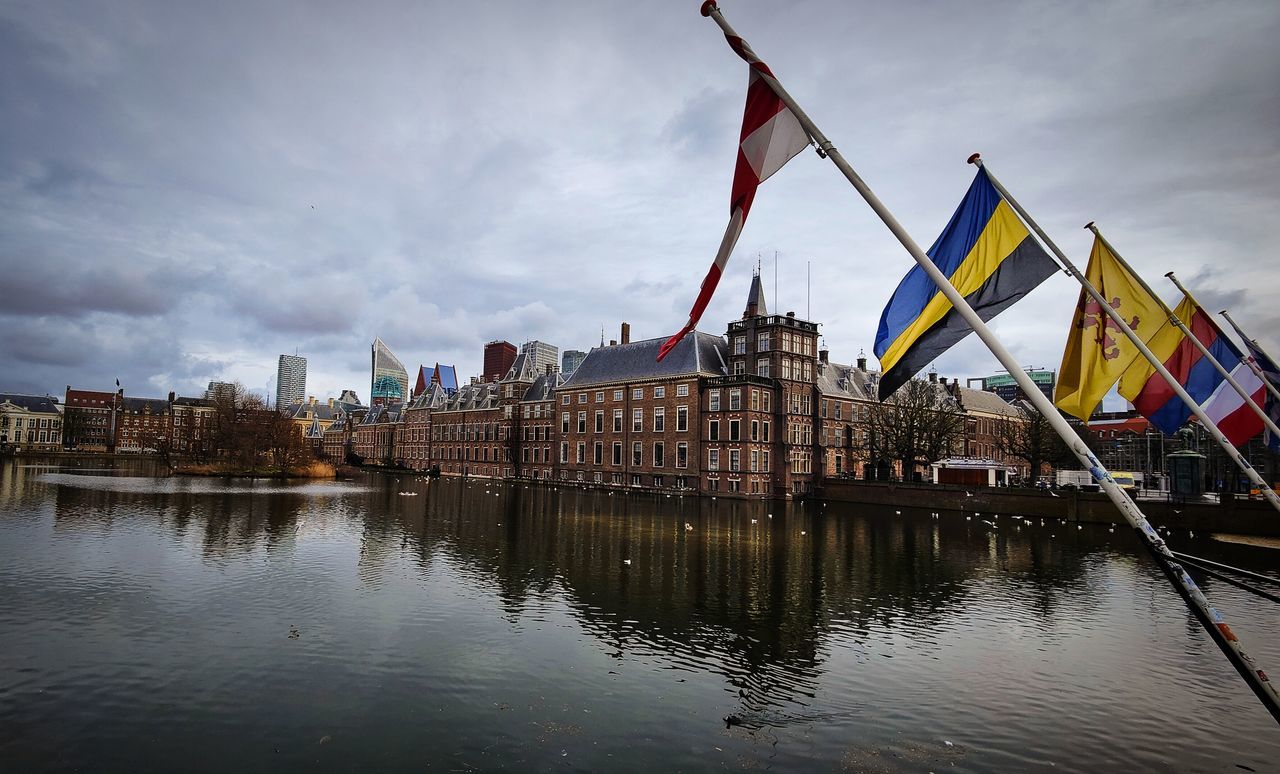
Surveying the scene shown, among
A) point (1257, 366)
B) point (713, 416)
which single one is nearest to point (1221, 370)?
point (1257, 366)

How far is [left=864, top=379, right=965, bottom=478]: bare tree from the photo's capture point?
6569cm

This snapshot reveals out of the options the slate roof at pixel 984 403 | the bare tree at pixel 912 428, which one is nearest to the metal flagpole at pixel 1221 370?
the bare tree at pixel 912 428

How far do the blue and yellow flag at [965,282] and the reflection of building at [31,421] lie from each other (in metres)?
204

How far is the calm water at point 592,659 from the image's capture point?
433 inches

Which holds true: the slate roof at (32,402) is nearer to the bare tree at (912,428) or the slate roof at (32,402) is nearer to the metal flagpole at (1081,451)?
the bare tree at (912,428)

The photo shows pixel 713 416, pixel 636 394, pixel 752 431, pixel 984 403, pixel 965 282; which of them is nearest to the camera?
pixel 965 282

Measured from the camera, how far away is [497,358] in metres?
121

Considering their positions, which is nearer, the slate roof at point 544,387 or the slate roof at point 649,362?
the slate roof at point 649,362

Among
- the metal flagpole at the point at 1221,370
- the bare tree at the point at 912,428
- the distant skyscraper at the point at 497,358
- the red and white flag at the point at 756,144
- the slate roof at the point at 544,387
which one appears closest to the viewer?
the red and white flag at the point at 756,144

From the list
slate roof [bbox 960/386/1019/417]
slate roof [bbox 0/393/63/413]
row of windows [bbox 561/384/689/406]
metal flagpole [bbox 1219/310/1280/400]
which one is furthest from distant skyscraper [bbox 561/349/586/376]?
slate roof [bbox 0/393/63/413]

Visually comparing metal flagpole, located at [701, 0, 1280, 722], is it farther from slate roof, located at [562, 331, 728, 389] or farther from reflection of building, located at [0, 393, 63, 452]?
reflection of building, located at [0, 393, 63, 452]

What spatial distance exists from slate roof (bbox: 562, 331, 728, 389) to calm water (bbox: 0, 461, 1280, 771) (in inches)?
1689

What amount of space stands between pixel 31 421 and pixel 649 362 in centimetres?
17903

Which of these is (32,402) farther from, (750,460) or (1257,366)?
(1257,366)
